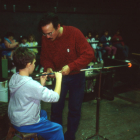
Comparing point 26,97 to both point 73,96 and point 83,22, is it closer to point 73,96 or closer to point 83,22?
point 73,96

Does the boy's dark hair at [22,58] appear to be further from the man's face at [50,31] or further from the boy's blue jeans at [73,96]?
the boy's blue jeans at [73,96]

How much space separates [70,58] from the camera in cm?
268

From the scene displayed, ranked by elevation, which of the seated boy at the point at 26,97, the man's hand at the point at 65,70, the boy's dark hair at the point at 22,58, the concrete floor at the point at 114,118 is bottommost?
the concrete floor at the point at 114,118

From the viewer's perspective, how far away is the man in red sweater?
258 cm

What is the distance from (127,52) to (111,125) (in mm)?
7317

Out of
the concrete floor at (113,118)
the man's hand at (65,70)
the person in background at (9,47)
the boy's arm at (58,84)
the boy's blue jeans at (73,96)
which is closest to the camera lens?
the boy's arm at (58,84)

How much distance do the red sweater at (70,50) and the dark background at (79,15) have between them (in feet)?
22.0

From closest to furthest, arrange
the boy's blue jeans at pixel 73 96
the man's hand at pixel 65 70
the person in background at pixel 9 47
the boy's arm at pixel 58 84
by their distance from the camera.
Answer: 1. the boy's arm at pixel 58 84
2. the man's hand at pixel 65 70
3. the boy's blue jeans at pixel 73 96
4. the person in background at pixel 9 47

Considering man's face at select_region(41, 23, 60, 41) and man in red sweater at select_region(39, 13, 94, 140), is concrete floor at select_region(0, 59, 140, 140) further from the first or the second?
man's face at select_region(41, 23, 60, 41)

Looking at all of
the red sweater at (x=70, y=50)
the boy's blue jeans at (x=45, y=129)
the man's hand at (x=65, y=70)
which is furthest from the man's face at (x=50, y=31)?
the boy's blue jeans at (x=45, y=129)

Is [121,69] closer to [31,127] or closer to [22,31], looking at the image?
[31,127]

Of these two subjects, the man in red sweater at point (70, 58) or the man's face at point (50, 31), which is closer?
the man's face at point (50, 31)

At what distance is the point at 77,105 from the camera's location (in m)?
2.77

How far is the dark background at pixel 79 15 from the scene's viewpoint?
30.0 ft
